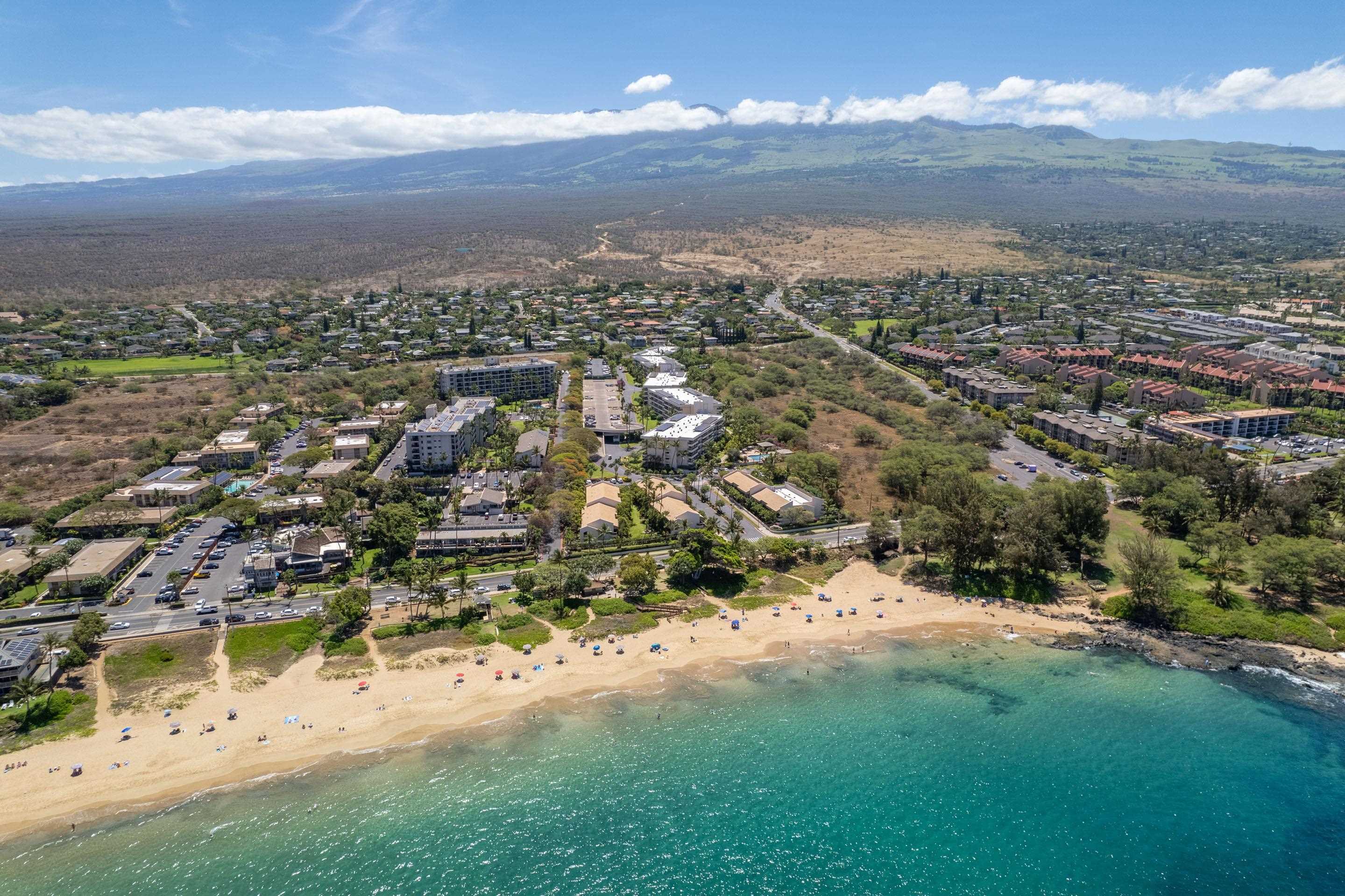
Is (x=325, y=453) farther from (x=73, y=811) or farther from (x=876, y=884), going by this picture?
(x=876, y=884)

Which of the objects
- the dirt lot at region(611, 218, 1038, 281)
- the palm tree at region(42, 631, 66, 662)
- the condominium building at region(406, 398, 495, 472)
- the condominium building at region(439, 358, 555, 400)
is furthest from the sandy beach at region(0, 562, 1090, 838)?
the dirt lot at region(611, 218, 1038, 281)

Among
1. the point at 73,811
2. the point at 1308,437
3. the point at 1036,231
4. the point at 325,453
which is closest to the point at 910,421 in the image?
the point at 1308,437

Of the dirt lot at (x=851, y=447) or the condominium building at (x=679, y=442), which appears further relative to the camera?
the condominium building at (x=679, y=442)

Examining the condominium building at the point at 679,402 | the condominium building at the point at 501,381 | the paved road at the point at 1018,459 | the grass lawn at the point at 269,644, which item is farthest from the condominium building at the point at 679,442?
the grass lawn at the point at 269,644

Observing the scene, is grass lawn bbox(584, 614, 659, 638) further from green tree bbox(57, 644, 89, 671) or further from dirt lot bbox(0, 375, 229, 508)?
dirt lot bbox(0, 375, 229, 508)

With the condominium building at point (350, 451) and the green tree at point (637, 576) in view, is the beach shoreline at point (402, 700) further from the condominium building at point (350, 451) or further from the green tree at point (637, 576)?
the condominium building at point (350, 451)

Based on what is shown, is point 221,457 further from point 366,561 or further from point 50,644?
point 50,644
